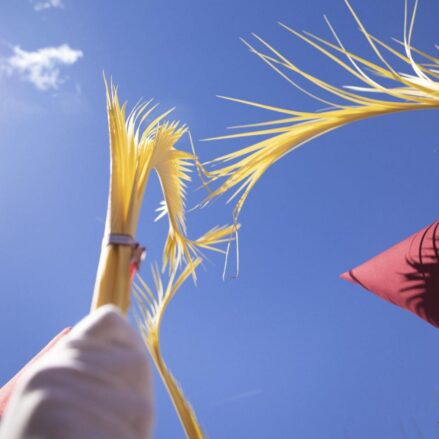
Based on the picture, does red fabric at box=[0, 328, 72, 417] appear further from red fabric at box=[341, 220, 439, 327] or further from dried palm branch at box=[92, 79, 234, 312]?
red fabric at box=[341, 220, 439, 327]

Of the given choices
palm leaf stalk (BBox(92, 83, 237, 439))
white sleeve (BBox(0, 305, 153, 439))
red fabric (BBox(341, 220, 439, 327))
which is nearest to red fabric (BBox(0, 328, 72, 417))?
palm leaf stalk (BBox(92, 83, 237, 439))

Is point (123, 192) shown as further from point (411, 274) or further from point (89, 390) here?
point (411, 274)

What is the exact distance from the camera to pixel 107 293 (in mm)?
576

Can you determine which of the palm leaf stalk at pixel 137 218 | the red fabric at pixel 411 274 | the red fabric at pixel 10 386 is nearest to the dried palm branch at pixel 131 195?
the palm leaf stalk at pixel 137 218

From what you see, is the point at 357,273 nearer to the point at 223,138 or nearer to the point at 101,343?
the point at 223,138

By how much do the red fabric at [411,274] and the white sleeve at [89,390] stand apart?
1.09m

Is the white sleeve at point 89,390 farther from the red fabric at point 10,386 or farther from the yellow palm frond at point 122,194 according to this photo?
the red fabric at point 10,386

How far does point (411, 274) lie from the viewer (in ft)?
4.51

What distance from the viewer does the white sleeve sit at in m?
0.32

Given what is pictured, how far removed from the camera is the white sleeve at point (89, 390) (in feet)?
1.06

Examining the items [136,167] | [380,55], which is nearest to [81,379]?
[136,167]

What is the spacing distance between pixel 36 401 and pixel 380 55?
0.82 m

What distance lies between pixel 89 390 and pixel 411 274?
1.20 metres

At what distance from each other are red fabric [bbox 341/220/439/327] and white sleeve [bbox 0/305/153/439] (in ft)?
3.59
